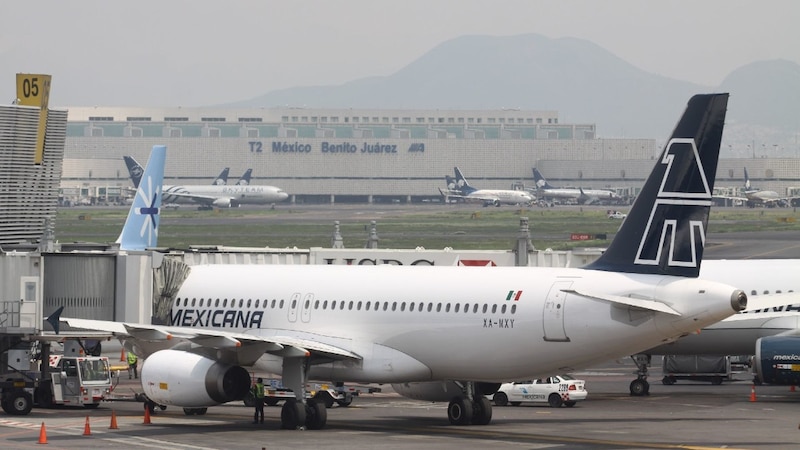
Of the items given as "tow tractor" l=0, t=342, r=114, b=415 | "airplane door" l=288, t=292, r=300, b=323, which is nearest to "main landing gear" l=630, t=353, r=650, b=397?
"airplane door" l=288, t=292, r=300, b=323

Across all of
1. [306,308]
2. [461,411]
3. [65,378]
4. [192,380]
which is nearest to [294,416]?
[192,380]

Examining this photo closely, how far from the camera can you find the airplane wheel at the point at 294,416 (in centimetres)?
3775

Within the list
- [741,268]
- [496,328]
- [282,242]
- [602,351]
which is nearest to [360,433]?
[496,328]

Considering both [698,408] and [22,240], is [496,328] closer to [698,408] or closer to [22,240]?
[698,408]

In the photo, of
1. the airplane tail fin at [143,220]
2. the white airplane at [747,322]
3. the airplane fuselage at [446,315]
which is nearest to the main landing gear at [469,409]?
the airplane fuselage at [446,315]

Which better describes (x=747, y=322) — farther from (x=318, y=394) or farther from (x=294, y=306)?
(x=294, y=306)

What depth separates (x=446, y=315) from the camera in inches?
1464

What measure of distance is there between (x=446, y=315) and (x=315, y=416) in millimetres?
4584

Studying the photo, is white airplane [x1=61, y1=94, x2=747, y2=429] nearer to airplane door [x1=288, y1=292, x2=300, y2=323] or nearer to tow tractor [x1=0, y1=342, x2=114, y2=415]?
airplane door [x1=288, y1=292, x2=300, y2=323]

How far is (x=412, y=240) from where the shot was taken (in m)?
136

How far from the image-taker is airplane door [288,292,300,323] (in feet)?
133

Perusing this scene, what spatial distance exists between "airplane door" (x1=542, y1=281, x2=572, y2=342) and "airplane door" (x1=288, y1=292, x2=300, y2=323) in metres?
8.40

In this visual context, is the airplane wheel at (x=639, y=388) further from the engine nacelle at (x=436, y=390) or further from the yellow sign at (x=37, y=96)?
the yellow sign at (x=37, y=96)

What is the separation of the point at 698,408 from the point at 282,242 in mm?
91046
